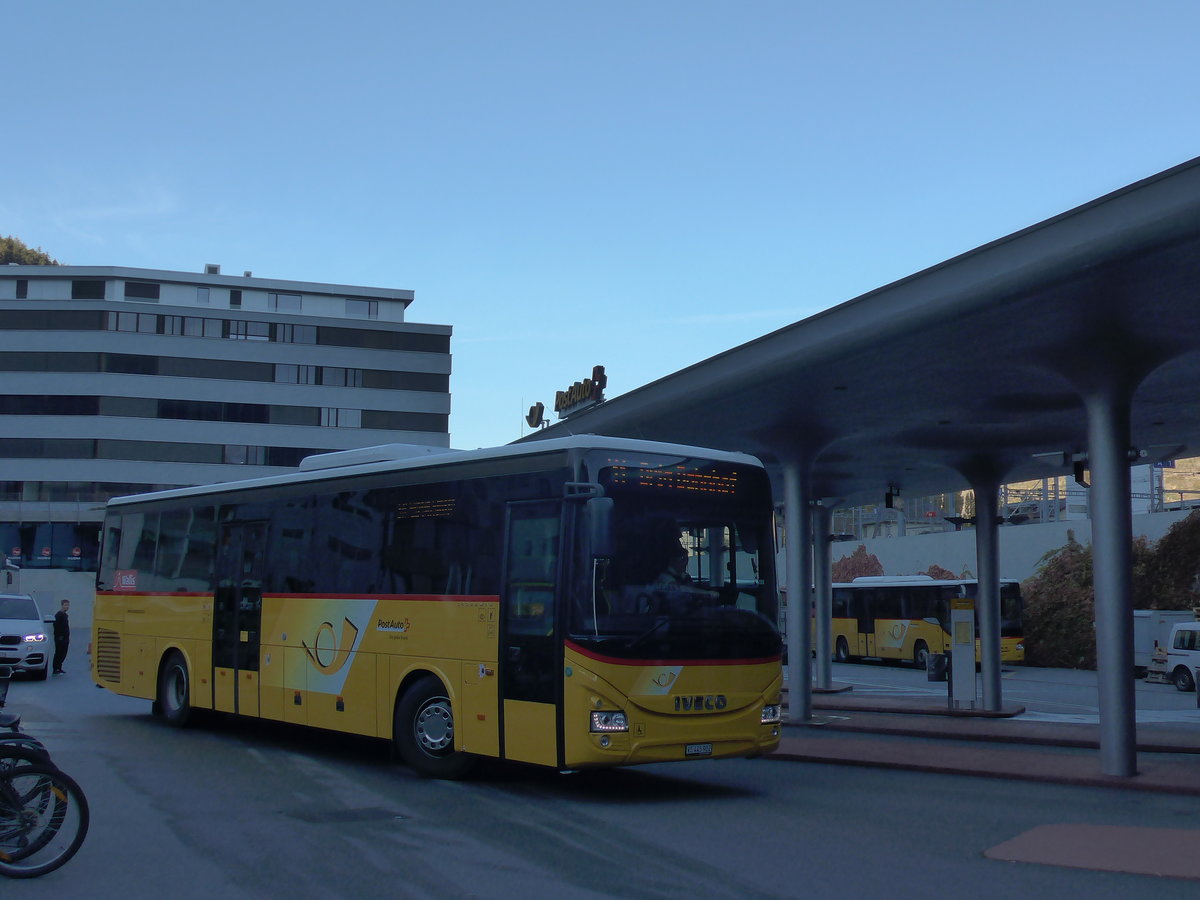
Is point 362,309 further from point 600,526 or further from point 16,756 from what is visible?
point 16,756

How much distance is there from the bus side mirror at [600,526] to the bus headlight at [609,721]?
4.24ft

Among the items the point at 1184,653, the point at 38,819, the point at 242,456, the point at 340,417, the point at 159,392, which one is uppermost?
the point at 159,392

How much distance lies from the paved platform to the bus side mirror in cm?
528

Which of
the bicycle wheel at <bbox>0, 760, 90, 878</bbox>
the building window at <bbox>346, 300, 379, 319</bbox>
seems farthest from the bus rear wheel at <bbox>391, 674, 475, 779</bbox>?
the building window at <bbox>346, 300, 379, 319</bbox>

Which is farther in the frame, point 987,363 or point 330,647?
point 987,363

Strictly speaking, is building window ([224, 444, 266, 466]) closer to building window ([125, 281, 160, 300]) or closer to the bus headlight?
building window ([125, 281, 160, 300])

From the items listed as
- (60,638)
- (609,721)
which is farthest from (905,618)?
(609,721)

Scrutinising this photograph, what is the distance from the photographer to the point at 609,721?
34.1 ft

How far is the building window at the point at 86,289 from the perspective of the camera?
81625 millimetres

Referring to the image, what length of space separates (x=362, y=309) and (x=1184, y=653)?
2607 inches

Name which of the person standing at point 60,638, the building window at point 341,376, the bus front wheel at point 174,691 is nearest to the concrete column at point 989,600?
the bus front wheel at point 174,691

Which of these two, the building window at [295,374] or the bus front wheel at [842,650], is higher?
the building window at [295,374]

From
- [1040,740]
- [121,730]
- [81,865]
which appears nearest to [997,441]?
[1040,740]

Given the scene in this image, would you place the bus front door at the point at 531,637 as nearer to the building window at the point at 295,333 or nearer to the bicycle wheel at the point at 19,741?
the bicycle wheel at the point at 19,741
